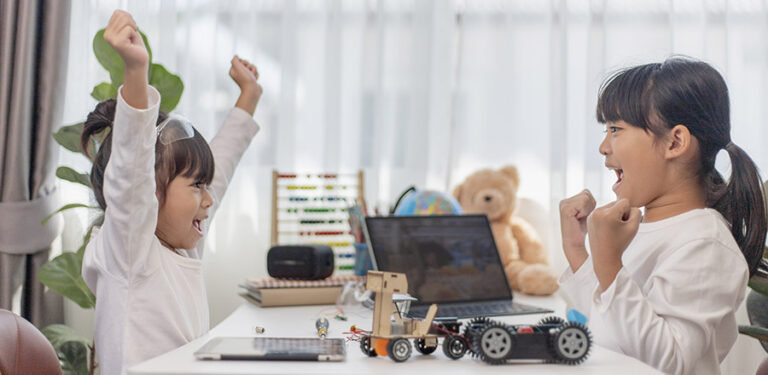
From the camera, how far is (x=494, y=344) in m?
0.87

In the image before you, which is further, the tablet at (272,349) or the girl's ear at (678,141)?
the girl's ear at (678,141)

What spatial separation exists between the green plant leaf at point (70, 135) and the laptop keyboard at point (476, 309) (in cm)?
101

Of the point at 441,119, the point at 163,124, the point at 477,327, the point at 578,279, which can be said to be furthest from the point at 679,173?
the point at 441,119

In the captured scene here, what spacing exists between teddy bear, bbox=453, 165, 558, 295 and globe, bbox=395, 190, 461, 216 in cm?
17

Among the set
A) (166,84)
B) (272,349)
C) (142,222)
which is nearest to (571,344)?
(272,349)

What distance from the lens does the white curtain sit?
2.24 m

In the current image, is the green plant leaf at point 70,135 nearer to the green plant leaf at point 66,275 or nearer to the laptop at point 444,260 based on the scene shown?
the green plant leaf at point 66,275

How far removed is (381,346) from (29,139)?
165 cm

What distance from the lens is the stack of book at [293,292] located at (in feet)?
5.41

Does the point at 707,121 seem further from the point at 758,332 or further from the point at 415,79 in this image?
the point at 415,79

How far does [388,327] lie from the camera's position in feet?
3.01

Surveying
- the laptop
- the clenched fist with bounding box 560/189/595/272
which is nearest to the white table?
the clenched fist with bounding box 560/189/595/272

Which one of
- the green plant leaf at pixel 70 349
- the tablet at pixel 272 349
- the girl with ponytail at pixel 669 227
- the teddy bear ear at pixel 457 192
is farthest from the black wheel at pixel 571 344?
the green plant leaf at pixel 70 349

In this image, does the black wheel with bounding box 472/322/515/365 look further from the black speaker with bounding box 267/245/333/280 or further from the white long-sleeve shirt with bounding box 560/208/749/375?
the black speaker with bounding box 267/245/333/280
